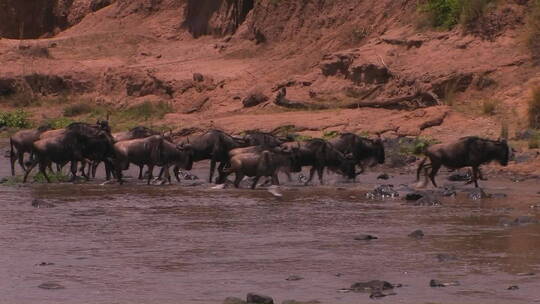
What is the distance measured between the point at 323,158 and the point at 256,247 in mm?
8571

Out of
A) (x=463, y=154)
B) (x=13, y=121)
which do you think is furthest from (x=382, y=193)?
(x=13, y=121)

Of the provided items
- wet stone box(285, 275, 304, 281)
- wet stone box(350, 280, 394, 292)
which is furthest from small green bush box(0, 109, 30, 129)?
wet stone box(350, 280, 394, 292)

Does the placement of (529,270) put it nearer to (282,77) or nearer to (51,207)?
(51,207)

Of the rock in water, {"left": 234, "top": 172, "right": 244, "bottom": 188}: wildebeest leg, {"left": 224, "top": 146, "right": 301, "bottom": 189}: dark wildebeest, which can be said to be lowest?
the rock in water

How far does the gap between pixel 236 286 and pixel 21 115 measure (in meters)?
24.2

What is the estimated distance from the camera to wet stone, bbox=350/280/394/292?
34.7 feet

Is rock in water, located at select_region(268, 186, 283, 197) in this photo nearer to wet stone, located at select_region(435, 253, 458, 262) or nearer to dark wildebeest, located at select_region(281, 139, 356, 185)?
dark wildebeest, located at select_region(281, 139, 356, 185)

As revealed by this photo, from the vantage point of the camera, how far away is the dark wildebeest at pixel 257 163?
20453 mm

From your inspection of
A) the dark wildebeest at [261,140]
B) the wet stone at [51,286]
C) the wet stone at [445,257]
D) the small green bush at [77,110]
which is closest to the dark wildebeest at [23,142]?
the dark wildebeest at [261,140]

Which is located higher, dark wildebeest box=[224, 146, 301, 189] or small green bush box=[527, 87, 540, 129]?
small green bush box=[527, 87, 540, 129]

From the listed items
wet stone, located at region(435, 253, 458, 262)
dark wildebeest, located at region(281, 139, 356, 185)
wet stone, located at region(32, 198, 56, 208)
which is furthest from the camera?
dark wildebeest, located at region(281, 139, 356, 185)

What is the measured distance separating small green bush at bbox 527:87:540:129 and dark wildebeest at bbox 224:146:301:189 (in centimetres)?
586

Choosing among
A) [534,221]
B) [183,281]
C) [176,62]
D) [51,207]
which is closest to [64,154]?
[51,207]

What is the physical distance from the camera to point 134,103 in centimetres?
3362
